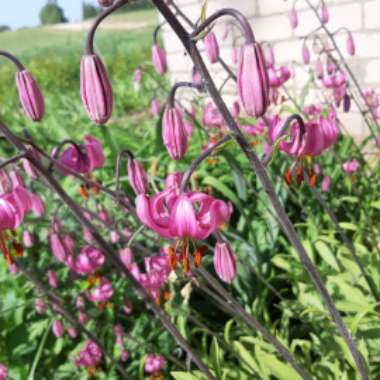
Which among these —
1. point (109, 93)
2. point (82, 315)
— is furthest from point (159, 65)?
point (109, 93)

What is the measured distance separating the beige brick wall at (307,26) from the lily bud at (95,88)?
267 centimetres

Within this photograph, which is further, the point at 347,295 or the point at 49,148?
the point at 49,148

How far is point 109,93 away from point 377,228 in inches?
67.9

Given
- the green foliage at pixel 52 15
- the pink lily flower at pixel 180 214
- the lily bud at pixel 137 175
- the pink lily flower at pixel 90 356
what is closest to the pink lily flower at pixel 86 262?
the pink lily flower at pixel 90 356

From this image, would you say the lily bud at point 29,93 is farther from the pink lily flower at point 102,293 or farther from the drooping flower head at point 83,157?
the pink lily flower at point 102,293

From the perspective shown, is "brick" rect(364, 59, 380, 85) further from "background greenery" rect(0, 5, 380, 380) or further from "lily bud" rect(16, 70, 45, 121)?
"lily bud" rect(16, 70, 45, 121)

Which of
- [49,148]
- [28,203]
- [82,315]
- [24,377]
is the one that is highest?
[28,203]

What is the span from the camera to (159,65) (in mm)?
2037

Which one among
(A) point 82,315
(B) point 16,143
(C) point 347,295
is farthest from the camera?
(A) point 82,315

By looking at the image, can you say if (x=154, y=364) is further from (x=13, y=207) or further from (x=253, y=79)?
(x=253, y=79)

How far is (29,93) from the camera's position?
1021 millimetres

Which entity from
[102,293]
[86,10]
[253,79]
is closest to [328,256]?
[102,293]

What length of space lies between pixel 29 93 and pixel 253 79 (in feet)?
1.65

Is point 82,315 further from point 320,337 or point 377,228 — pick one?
point 377,228
